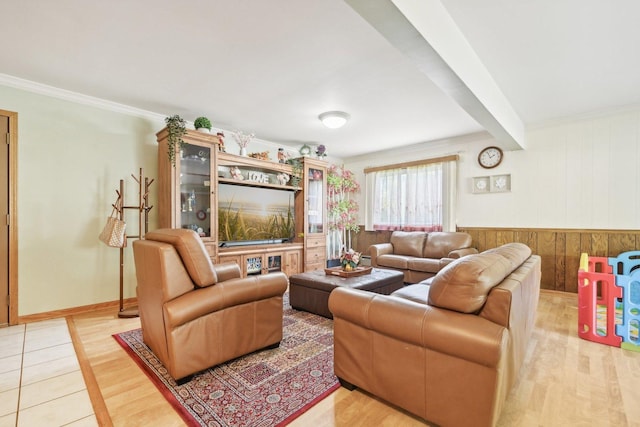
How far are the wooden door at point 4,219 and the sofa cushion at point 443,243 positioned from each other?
5.14 meters

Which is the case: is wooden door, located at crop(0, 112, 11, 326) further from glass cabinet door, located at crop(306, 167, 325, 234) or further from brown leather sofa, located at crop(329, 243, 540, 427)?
glass cabinet door, located at crop(306, 167, 325, 234)

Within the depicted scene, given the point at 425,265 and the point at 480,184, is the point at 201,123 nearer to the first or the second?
the point at 425,265

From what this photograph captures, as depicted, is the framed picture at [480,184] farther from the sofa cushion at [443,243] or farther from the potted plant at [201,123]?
the potted plant at [201,123]

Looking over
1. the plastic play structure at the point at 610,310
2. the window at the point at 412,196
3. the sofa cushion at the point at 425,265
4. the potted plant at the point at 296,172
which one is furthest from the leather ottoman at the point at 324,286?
the window at the point at 412,196

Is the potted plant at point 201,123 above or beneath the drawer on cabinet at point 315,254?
above

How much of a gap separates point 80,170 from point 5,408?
2.41 meters

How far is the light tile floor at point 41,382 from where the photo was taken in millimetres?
1546

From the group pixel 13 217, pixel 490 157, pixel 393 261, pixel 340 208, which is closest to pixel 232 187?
pixel 13 217

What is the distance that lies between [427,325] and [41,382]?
96.0 inches

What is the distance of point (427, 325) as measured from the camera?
4.49 feet

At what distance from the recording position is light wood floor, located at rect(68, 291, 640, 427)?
1.50 m

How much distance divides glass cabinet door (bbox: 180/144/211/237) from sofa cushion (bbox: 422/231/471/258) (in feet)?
11.0

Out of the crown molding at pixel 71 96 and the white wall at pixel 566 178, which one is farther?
the white wall at pixel 566 178

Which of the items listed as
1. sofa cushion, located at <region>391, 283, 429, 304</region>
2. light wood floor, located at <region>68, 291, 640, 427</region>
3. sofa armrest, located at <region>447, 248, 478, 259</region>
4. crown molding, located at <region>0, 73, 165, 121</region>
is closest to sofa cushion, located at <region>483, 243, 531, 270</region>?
sofa cushion, located at <region>391, 283, 429, 304</region>
